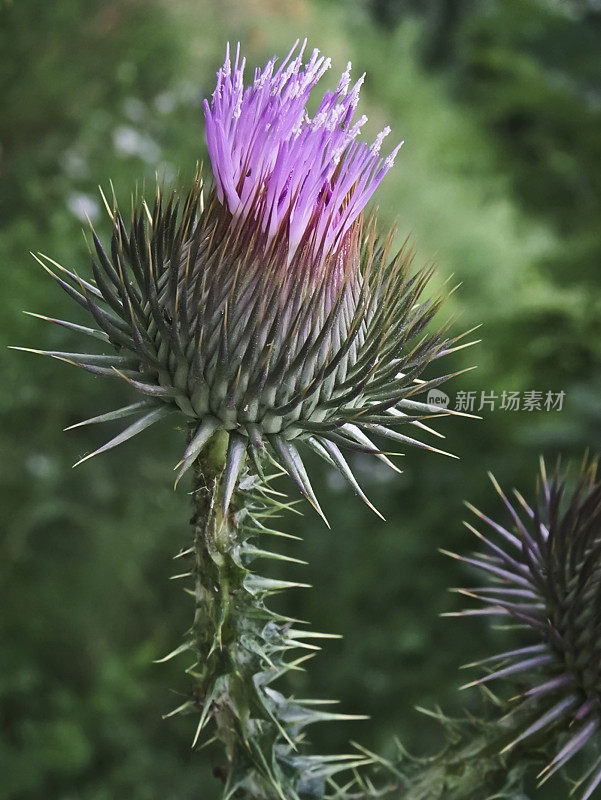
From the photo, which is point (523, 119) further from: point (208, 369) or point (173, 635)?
point (208, 369)

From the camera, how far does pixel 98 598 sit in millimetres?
4426

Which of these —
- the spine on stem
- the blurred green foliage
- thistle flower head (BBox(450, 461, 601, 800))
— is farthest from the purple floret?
the blurred green foliage

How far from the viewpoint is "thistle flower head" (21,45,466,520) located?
181cm

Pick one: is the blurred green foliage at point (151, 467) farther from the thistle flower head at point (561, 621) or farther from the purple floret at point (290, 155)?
the purple floret at point (290, 155)

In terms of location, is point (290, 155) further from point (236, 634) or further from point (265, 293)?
point (236, 634)

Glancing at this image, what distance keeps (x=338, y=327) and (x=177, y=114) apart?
457cm

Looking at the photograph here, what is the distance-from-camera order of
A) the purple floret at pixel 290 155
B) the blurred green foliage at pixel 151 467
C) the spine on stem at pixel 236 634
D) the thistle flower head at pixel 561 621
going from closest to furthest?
the purple floret at pixel 290 155, the spine on stem at pixel 236 634, the thistle flower head at pixel 561 621, the blurred green foliage at pixel 151 467

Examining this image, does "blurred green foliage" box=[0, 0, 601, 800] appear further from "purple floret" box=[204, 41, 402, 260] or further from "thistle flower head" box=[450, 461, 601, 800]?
"purple floret" box=[204, 41, 402, 260]

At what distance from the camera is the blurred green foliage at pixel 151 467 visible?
4090 millimetres

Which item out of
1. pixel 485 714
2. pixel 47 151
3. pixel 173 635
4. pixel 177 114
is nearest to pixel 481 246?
pixel 177 114

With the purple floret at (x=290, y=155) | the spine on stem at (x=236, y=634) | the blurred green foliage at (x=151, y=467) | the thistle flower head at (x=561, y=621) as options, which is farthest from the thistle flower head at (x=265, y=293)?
the blurred green foliage at (x=151, y=467)

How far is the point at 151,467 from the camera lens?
14.7ft

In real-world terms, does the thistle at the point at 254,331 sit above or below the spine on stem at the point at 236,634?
above

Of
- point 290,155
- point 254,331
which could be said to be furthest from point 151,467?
point 290,155
